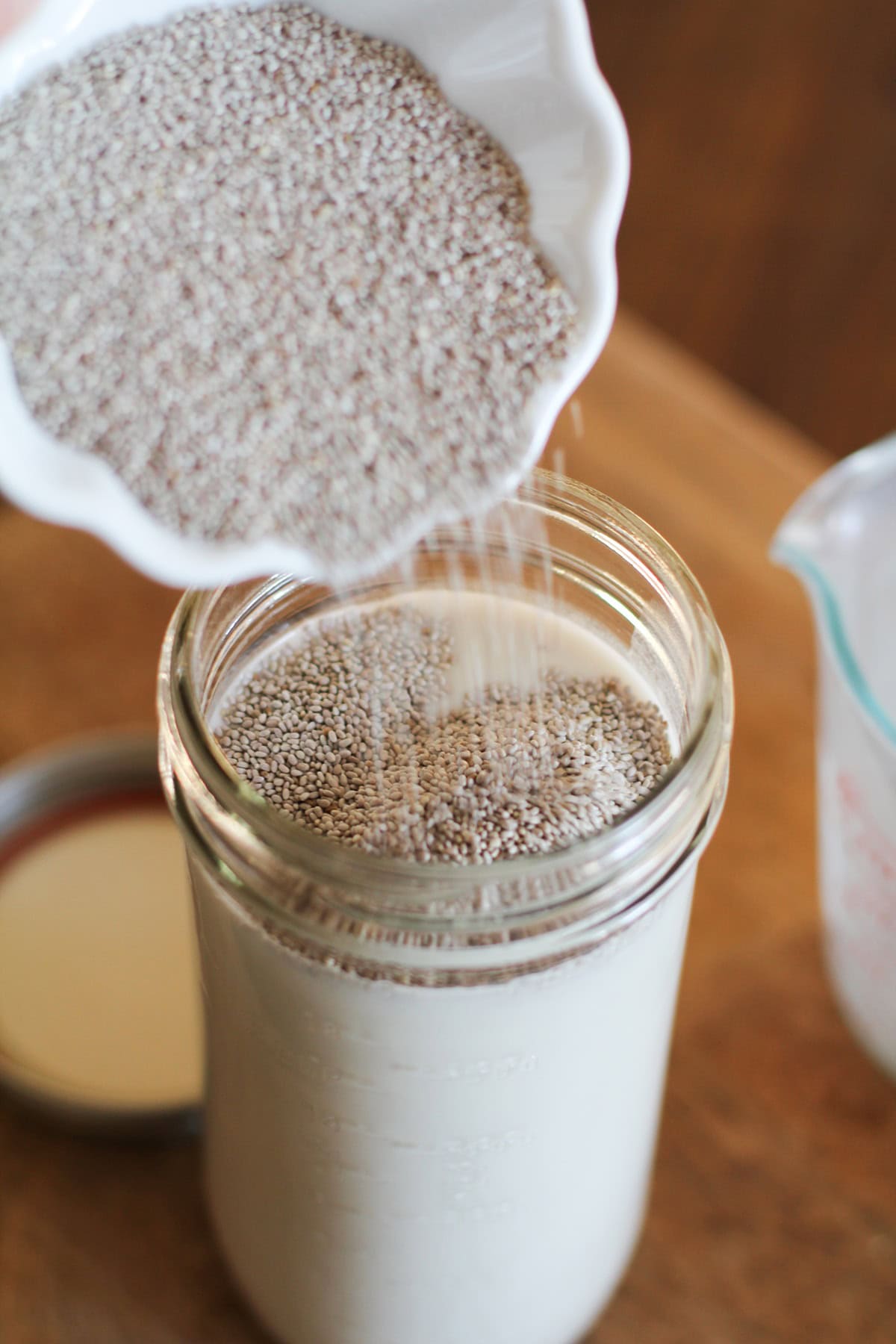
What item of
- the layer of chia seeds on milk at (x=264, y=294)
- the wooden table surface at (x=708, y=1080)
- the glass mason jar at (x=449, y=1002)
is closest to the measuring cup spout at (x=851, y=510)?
the wooden table surface at (x=708, y=1080)

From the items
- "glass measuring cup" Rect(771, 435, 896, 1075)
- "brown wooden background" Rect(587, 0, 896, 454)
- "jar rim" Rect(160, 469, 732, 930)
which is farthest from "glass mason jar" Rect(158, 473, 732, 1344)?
"brown wooden background" Rect(587, 0, 896, 454)

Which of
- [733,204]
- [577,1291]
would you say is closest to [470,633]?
[577,1291]

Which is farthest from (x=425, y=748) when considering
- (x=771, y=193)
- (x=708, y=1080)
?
(x=771, y=193)

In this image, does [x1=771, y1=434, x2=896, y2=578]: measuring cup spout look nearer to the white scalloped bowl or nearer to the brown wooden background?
the white scalloped bowl

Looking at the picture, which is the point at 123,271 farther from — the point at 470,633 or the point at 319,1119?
the point at 319,1119

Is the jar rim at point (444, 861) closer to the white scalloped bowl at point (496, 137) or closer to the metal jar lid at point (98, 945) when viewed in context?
the white scalloped bowl at point (496, 137)

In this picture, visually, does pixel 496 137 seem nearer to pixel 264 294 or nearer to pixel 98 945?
pixel 264 294
